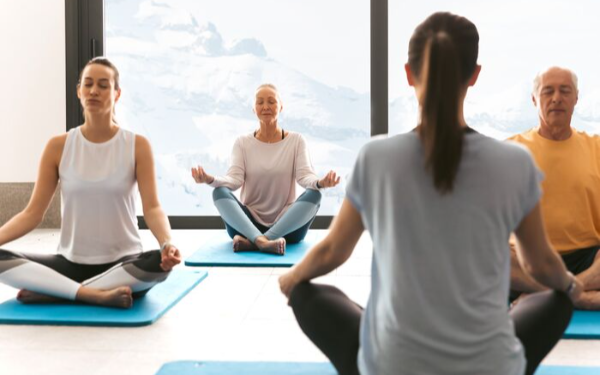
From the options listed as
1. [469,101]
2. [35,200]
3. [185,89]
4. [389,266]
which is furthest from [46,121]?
[389,266]

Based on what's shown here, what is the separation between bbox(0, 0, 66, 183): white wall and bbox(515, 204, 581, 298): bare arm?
4525mm

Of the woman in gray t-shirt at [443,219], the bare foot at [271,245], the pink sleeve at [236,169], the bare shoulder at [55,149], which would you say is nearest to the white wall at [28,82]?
the pink sleeve at [236,169]

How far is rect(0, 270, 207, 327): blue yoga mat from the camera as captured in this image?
2.51 meters

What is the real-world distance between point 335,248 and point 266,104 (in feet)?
9.46

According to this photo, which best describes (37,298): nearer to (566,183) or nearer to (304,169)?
(304,169)

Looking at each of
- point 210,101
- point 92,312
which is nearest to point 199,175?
point 92,312

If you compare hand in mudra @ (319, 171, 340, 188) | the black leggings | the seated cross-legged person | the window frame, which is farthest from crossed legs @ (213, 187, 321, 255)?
the black leggings

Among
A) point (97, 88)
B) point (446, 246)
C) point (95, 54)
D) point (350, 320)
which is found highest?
point (95, 54)

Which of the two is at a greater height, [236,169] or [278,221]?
[236,169]

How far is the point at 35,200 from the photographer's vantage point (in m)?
2.79

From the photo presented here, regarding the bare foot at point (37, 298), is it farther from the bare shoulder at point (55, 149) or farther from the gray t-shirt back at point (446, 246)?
the gray t-shirt back at point (446, 246)

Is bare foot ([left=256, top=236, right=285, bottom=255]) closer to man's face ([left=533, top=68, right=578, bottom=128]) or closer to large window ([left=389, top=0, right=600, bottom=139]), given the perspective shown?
man's face ([left=533, top=68, right=578, bottom=128])

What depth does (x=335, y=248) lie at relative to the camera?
4.78 ft

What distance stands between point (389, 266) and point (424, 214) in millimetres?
122
